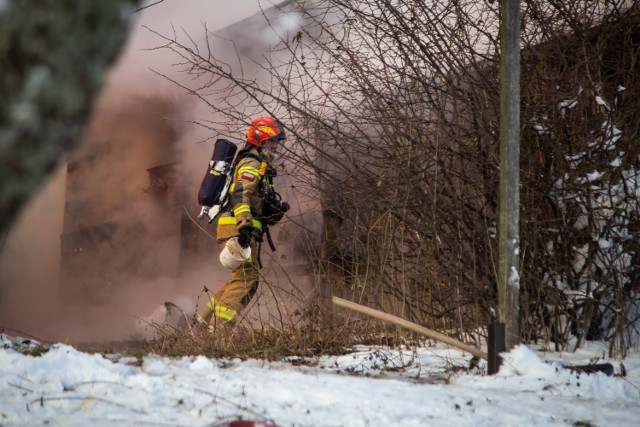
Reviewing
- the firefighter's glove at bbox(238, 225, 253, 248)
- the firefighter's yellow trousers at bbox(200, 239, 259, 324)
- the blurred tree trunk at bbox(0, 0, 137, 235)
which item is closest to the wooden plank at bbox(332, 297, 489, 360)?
the blurred tree trunk at bbox(0, 0, 137, 235)

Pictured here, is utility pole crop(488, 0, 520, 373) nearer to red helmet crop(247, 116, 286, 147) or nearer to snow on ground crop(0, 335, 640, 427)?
snow on ground crop(0, 335, 640, 427)

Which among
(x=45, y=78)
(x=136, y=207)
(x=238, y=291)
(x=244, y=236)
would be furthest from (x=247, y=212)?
(x=136, y=207)

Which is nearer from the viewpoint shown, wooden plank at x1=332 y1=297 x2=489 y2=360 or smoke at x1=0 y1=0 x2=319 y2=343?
wooden plank at x1=332 y1=297 x2=489 y2=360

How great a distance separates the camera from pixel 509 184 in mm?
3592

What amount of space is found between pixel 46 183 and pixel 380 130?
13.9 feet

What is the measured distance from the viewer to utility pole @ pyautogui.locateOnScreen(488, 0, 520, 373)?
3570 millimetres

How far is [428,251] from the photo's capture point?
15.8 feet

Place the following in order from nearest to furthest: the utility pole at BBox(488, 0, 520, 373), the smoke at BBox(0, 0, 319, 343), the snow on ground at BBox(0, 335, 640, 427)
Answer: the snow on ground at BBox(0, 335, 640, 427)
the utility pole at BBox(488, 0, 520, 373)
the smoke at BBox(0, 0, 319, 343)

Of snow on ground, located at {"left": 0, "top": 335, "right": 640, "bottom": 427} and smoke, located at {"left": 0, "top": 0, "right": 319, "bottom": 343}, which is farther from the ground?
smoke, located at {"left": 0, "top": 0, "right": 319, "bottom": 343}

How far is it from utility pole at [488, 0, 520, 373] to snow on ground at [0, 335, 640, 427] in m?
0.20

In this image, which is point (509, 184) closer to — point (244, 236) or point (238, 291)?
point (244, 236)

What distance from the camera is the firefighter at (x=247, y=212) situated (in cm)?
644

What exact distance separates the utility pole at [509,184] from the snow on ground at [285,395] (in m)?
0.20

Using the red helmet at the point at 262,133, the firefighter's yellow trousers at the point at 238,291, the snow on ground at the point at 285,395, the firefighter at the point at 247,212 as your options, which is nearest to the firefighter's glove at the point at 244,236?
the firefighter at the point at 247,212
